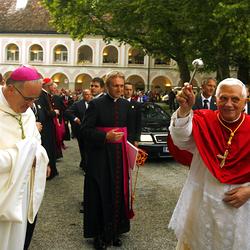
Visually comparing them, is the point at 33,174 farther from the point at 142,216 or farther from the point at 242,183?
the point at 142,216

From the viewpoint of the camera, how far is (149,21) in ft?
59.5

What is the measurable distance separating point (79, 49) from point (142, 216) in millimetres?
46281

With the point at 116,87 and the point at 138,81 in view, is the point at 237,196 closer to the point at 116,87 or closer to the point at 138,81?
the point at 116,87

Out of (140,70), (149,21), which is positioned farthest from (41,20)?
(149,21)

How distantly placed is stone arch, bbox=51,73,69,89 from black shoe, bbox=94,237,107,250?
156 ft

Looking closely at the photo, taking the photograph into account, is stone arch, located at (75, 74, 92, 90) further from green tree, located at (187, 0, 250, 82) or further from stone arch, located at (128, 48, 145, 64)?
green tree, located at (187, 0, 250, 82)

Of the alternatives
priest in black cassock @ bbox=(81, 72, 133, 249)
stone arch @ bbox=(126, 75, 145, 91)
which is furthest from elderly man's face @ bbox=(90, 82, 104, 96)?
stone arch @ bbox=(126, 75, 145, 91)

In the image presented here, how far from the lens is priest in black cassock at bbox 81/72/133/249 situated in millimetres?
4828

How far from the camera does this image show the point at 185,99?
2889mm

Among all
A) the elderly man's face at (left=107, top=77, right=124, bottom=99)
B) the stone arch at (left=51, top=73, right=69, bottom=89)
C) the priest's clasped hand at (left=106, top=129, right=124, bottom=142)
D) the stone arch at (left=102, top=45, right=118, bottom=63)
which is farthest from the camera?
the stone arch at (left=51, top=73, right=69, bottom=89)

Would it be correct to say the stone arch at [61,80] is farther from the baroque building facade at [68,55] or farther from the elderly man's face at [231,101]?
the elderly man's face at [231,101]

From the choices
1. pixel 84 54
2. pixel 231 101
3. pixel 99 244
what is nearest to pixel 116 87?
pixel 99 244

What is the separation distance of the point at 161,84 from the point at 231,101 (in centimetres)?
4869

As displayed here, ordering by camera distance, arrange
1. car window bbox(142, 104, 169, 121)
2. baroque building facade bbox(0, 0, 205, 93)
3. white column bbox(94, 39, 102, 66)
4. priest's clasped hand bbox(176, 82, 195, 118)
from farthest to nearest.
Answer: baroque building facade bbox(0, 0, 205, 93) < white column bbox(94, 39, 102, 66) < car window bbox(142, 104, 169, 121) < priest's clasped hand bbox(176, 82, 195, 118)
